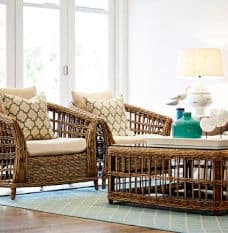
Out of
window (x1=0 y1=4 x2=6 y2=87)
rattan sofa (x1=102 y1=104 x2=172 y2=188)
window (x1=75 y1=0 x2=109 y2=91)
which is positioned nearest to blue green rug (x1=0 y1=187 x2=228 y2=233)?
rattan sofa (x1=102 y1=104 x2=172 y2=188)

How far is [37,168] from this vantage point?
489cm

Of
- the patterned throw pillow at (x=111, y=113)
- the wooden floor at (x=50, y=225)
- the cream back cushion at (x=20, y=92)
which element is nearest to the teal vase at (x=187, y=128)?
the wooden floor at (x=50, y=225)

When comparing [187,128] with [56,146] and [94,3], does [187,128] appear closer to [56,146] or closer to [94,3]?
[56,146]

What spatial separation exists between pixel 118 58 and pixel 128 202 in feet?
10.7

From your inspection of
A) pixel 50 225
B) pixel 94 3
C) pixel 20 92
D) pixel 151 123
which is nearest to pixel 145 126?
pixel 151 123

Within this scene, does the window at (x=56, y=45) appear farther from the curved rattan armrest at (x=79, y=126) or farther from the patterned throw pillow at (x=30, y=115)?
the patterned throw pillow at (x=30, y=115)

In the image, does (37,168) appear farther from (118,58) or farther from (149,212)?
(118,58)

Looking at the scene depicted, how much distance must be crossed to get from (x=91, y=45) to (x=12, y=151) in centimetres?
278

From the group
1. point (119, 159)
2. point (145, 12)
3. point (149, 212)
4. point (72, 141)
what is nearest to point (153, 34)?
point (145, 12)

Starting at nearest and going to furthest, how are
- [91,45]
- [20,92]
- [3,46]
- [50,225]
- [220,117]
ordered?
[50,225]
[220,117]
[20,92]
[3,46]
[91,45]

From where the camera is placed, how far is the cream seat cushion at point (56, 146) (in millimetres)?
4816

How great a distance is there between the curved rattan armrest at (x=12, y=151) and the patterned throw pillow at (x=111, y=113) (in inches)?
41.7

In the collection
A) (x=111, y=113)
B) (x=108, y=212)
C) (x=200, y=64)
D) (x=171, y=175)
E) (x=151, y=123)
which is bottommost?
(x=108, y=212)

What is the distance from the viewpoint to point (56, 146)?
495cm
